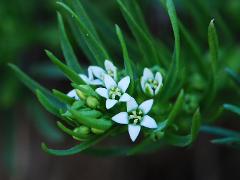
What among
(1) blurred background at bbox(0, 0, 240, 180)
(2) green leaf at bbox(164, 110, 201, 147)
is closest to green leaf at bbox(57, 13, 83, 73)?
(2) green leaf at bbox(164, 110, 201, 147)

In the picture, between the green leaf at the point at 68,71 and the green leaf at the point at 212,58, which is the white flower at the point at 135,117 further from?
the green leaf at the point at 212,58

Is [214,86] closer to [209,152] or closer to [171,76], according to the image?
[171,76]

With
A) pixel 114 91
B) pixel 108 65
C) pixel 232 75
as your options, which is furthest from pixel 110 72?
pixel 232 75

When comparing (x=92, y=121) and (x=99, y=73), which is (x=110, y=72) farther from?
(x=92, y=121)

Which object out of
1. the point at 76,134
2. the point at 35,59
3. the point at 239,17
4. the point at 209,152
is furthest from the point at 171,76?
the point at 35,59

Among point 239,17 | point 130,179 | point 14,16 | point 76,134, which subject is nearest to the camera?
point 76,134

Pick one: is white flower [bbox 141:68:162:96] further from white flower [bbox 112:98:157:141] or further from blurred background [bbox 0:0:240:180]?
blurred background [bbox 0:0:240:180]
